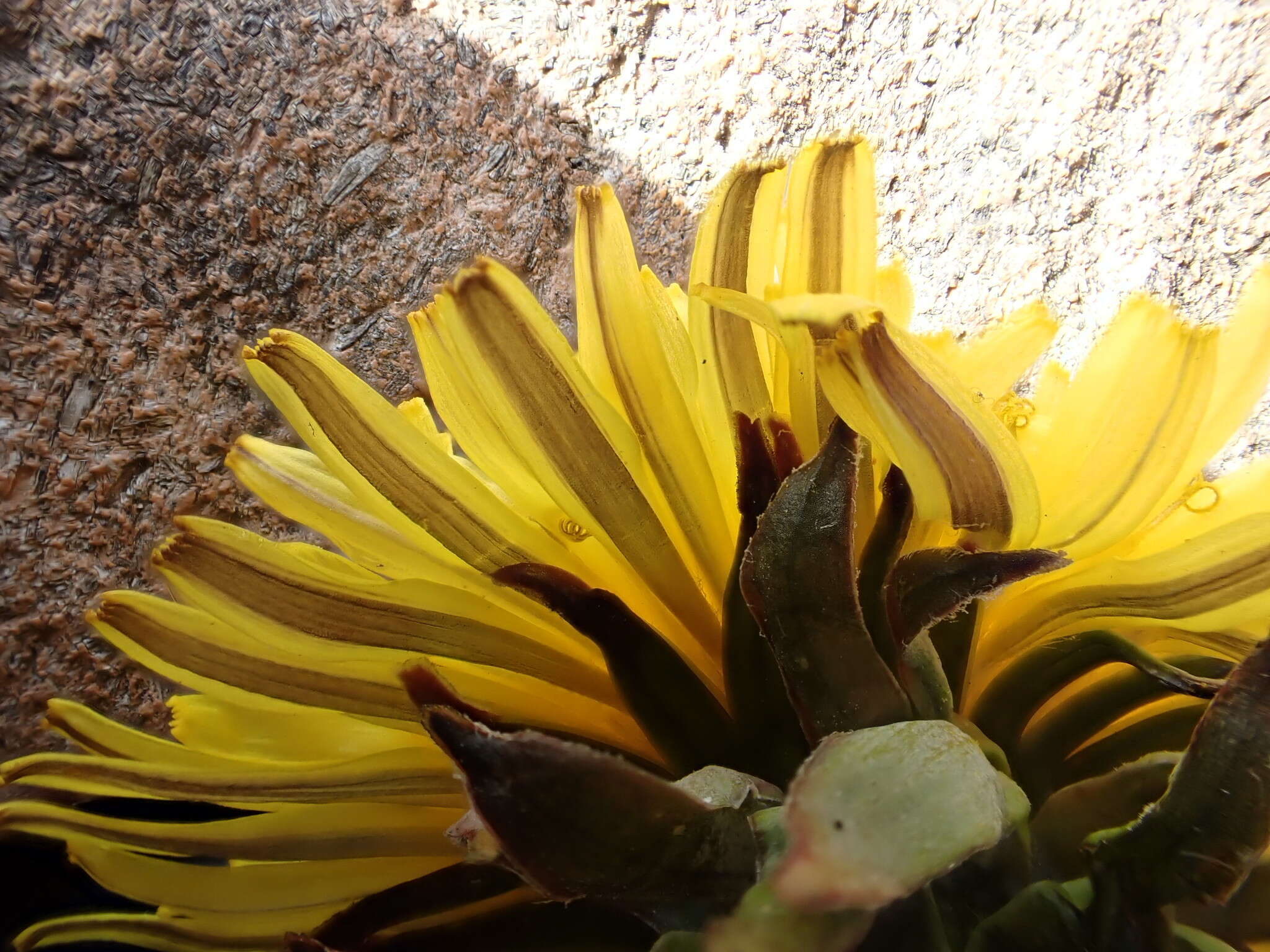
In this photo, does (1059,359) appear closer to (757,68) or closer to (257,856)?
(757,68)

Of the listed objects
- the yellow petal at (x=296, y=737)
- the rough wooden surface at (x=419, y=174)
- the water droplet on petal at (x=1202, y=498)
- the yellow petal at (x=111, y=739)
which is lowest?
the water droplet on petal at (x=1202, y=498)

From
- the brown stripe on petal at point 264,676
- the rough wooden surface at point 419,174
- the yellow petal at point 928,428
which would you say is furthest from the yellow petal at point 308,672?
the rough wooden surface at point 419,174

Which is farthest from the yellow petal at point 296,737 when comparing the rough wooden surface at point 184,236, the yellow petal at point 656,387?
the rough wooden surface at point 184,236

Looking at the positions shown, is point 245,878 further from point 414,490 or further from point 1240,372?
point 1240,372

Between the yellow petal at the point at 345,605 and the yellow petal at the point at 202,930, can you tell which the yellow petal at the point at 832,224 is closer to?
the yellow petal at the point at 345,605

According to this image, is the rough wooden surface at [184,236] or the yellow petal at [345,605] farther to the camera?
the rough wooden surface at [184,236]

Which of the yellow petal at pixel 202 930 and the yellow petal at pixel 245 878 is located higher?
the yellow petal at pixel 245 878

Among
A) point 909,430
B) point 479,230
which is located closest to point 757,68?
point 479,230
